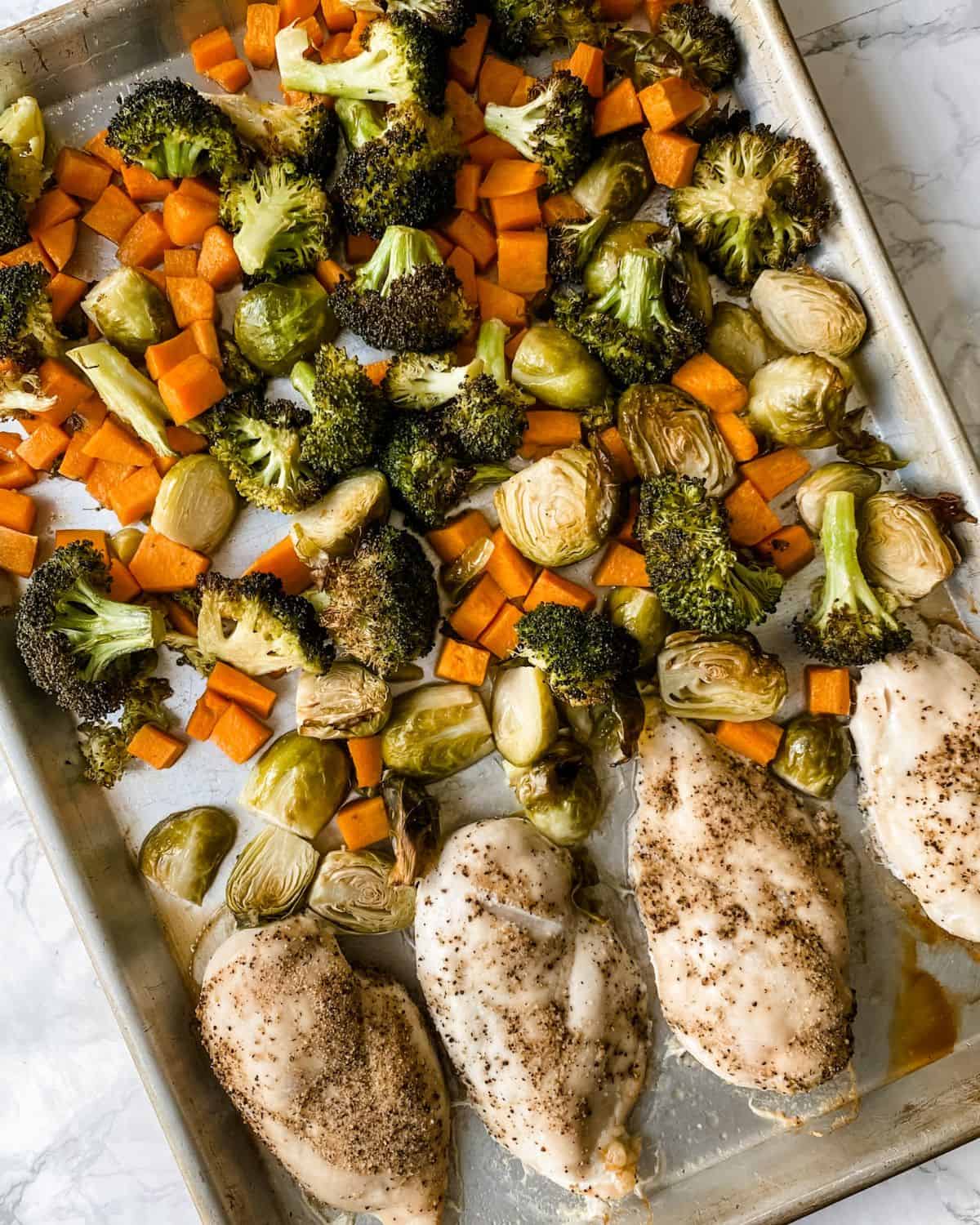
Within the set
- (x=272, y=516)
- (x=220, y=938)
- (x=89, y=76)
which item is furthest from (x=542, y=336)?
(x=220, y=938)

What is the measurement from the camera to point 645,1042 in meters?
2.90

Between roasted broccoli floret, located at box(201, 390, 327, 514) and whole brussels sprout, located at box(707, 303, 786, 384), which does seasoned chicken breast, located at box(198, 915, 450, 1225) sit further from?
whole brussels sprout, located at box(707, 303, 786, 384)

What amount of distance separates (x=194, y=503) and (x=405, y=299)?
2.96ft

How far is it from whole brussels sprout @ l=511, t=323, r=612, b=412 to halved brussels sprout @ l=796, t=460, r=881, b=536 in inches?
28.6

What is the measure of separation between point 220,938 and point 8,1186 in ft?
4.15

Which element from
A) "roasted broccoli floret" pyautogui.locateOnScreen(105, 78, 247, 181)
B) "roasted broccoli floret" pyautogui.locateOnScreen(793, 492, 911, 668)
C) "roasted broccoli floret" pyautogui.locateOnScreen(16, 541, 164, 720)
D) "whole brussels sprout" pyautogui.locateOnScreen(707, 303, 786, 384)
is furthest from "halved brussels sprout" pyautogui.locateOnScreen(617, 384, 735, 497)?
"roasted broccoli floret" pyautogui.locateOnScreen(16, 541, 164, 720)

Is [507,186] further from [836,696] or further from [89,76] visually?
[836,696]

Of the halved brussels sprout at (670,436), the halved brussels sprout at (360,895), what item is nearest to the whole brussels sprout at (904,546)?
the halved brussels sprout at (670,436)

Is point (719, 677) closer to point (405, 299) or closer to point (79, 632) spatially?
point (405, 299)

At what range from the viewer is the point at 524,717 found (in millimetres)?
2779

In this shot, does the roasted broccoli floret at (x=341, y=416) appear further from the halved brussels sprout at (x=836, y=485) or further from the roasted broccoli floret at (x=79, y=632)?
the halved brussels sprout at (x=836, y=485)

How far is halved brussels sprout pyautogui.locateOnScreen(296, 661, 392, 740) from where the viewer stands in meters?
2.80

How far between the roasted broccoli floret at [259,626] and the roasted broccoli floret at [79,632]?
0.58 feet

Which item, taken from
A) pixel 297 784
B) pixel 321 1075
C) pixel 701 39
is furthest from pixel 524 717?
pixel 701 39
